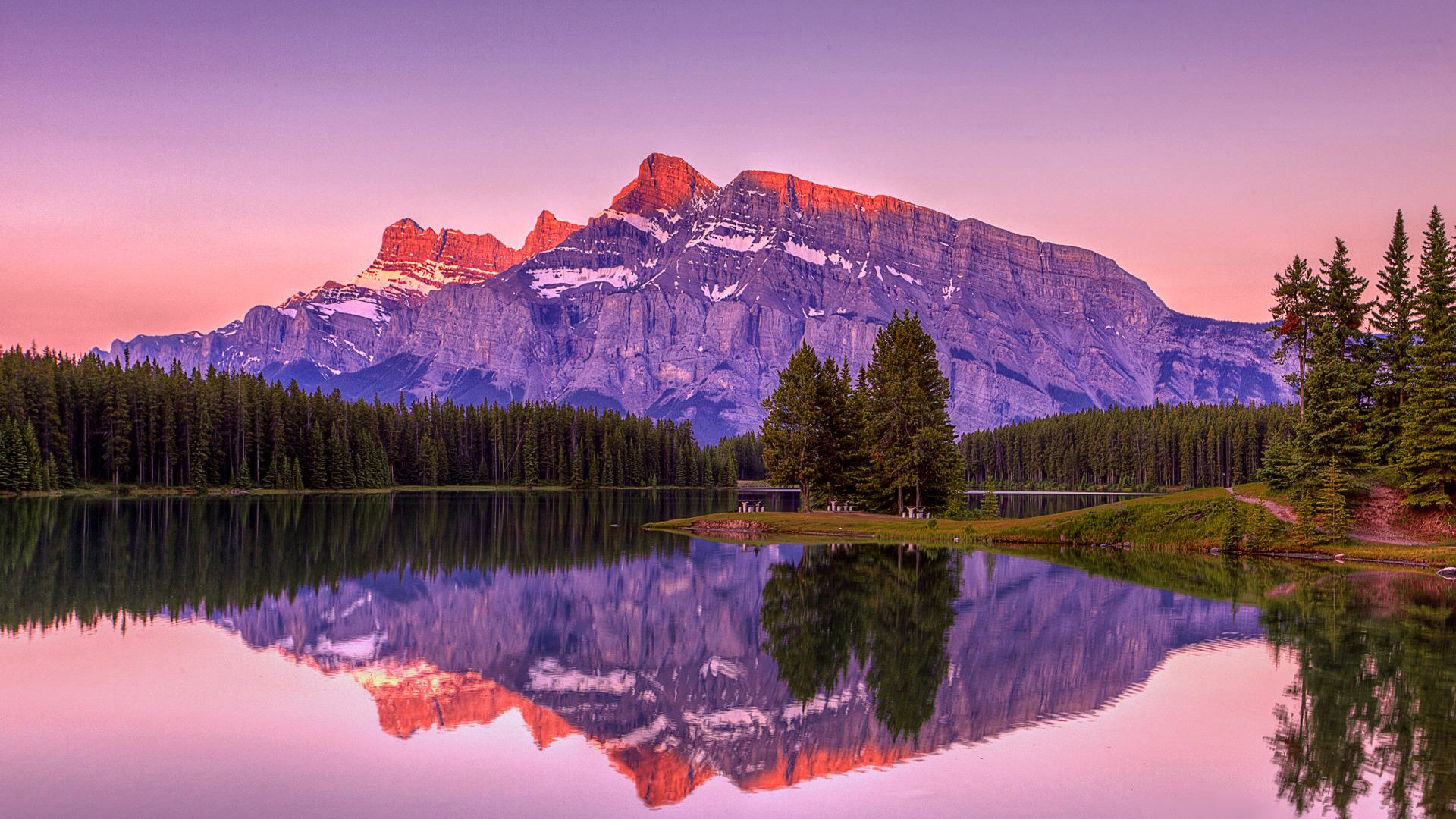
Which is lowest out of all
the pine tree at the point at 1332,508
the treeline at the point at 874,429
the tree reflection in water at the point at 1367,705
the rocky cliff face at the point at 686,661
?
the rocky cliff face at the point at 686,661

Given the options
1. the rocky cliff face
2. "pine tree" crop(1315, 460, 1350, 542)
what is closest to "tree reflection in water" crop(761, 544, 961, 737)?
the rocky cliff face

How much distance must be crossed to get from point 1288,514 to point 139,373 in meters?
151

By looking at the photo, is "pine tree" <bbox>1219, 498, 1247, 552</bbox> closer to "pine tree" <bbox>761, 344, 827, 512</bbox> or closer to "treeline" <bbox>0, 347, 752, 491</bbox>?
"pine tree" <bbox>761, 344, 827, 512</bbox>

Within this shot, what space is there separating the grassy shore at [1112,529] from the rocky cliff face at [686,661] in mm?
20890

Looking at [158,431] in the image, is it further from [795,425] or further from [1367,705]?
[1367,705]

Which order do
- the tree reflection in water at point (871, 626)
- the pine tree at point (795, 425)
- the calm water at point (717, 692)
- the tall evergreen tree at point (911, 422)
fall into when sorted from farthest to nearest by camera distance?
1. the pine tree at point (795, 425)
2. the tall evergreen tree at point (911, 422)
3. the tree reflection in water at point (871, 626)
4. the calm water at point (717, 692)

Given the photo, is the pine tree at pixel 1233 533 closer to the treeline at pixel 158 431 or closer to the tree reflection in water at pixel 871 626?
the tree reflection in water at pixel 871 626

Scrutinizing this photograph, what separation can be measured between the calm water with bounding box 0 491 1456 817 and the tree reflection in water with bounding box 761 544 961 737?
0.62 ft

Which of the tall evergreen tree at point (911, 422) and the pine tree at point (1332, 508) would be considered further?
the tall evergreen tree at point (911, 422)

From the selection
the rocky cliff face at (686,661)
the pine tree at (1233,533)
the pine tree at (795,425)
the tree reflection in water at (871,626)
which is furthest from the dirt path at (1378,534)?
the pine tree at (795,425)

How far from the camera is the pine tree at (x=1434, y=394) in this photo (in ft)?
195

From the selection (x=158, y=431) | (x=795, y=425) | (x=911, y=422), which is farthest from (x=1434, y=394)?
(x=158, y=431)

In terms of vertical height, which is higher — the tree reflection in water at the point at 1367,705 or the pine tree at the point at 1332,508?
the pine tree at the point at 1332,508

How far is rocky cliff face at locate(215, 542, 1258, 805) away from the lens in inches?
852
